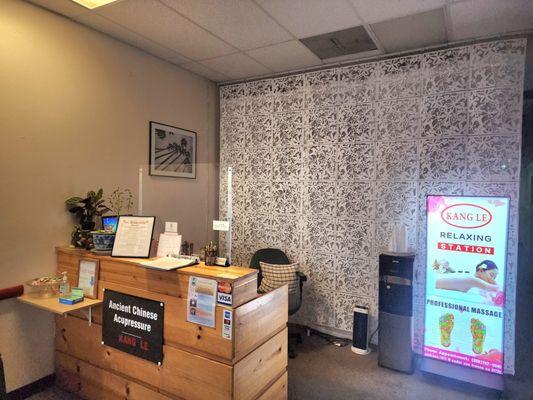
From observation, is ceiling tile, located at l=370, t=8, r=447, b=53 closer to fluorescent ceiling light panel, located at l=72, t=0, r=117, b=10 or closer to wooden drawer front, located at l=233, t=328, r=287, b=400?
fluorescent ceiling light panel, located at l=72, t=0, r=117, b=10

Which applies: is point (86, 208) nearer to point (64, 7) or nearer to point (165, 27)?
point (64, 7)

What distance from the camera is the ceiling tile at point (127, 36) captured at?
110 inches

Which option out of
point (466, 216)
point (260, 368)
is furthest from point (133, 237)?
point (466, 216)

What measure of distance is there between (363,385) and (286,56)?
3192 millimetres

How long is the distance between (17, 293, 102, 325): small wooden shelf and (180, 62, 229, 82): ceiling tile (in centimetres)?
266

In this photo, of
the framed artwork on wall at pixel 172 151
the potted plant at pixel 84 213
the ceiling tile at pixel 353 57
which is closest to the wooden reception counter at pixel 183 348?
the potted plant at pixel 84 213

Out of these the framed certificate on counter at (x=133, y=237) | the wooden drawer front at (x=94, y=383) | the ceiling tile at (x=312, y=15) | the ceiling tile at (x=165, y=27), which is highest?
the ceiling tile at (x=312, y=15)

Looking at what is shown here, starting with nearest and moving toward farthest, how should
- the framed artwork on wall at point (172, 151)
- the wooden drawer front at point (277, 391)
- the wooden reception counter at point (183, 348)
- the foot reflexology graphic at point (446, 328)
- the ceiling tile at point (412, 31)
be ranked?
the wooden reception counter at point (183, 348) < the wooden drawer front at point (277, 391) < the ceiling tile at point (412, 31) < the foot reflexology graphic at point (446, 328) < the framed artwork on wall at point (172, 151)

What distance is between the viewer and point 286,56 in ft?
11.5

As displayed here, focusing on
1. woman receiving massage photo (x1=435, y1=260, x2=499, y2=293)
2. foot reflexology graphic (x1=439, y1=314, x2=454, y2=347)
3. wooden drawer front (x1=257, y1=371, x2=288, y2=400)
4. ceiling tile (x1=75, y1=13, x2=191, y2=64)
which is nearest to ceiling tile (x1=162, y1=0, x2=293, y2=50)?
ceiling tile (x1=75, y1=13, x2=191, y2=64)

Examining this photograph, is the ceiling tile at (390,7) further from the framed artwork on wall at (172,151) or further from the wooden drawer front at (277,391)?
the wooden drawer front at (277,391)

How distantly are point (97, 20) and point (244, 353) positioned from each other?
285 centimetres

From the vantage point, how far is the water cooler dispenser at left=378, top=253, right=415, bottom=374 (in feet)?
9.83

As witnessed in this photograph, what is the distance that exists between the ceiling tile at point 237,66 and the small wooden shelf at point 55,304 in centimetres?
265
